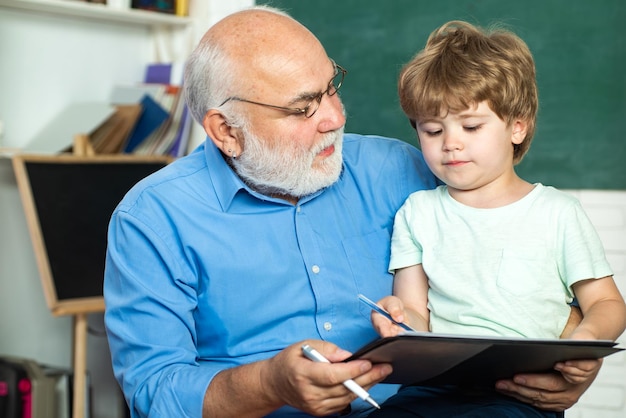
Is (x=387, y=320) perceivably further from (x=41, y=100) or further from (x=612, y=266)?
(x=41, y=100)

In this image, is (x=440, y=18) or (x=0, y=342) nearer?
(x=440, y=18)

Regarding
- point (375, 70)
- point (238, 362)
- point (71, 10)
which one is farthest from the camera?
point (71, 10)

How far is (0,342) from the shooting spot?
12.4ft

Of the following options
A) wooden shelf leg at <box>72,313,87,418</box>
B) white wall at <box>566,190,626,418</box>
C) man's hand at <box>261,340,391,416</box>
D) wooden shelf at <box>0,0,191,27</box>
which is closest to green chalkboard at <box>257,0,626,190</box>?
white wall at <box>566,190,626,418</box>

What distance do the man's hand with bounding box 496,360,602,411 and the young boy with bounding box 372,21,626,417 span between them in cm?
3

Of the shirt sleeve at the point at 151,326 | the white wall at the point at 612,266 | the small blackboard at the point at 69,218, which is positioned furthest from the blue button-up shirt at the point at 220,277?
the small blackboard at the point at 69,218

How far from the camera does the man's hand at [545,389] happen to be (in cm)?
164

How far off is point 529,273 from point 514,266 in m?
0.03

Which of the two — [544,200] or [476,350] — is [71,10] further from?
[476,350]

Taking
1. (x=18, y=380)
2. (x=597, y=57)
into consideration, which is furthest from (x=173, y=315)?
(x=18, y=380)

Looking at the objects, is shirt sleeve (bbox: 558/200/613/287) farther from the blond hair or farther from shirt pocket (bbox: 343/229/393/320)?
shirt pocket (bbox: 343/229/393/320)

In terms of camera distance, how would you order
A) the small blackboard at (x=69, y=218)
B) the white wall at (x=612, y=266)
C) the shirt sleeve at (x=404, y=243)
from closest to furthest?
the shirt sleeve at (x=404, y=243) → the white wall at (x=612, y=266) → the small blackboard at (x=69, y=218)

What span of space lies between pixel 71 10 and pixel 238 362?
2440 millimetres

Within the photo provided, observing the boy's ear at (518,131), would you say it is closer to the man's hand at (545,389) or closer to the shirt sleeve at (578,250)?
the shirt sleeve at (578,250)
